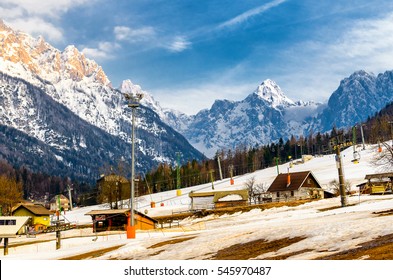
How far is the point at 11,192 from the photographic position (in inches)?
5782

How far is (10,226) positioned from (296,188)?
2707 inches

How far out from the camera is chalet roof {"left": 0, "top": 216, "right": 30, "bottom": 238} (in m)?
67.8

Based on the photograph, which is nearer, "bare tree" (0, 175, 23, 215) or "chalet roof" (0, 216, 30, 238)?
"chalet roof" (0, 216, 30, 238)

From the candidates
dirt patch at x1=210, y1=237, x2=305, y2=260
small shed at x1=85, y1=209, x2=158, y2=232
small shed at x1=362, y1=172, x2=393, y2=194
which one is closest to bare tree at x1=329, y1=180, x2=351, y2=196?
small shed at x1=362, y1=172, x2=393, y2=194

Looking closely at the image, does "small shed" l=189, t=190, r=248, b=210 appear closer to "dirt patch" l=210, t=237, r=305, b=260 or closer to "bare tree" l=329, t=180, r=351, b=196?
"bare tree" l=329, t=180, r=351, b=196

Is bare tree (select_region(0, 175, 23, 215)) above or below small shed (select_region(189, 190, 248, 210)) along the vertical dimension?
above

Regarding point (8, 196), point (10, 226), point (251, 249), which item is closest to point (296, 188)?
point (10, 226)

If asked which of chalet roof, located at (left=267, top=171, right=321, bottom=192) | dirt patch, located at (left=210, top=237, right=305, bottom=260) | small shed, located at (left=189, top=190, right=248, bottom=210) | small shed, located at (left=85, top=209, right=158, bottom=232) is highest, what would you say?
chalet roof, located at (left=267, top=171, right=321, bottom=192)

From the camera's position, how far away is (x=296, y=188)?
117 meters

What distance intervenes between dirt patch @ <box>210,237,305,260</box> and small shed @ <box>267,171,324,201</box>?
76356mm

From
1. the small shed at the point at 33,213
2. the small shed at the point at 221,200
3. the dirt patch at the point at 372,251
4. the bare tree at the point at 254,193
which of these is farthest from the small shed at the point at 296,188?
the dirt patch at the point at 372,251

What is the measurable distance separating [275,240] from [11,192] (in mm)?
124503
